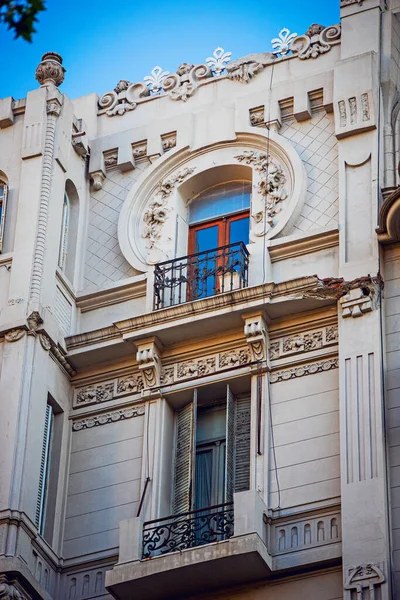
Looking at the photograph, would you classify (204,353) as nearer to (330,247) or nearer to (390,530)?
(330,247)

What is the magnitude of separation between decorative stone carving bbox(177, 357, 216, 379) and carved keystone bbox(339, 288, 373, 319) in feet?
6.64

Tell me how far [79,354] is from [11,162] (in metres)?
3.48

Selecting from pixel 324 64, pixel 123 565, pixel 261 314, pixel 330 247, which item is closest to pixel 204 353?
pixel 261 314

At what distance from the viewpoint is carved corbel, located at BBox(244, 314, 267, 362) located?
1698 centimetres

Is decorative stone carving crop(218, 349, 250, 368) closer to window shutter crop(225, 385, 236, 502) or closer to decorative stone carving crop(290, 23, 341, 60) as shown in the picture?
window shutter crop(225, 385, 236, 502)

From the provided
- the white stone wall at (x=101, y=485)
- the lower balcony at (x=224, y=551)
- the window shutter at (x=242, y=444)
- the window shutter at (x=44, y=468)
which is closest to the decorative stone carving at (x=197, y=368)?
the window shutter at (x=242, y=444)

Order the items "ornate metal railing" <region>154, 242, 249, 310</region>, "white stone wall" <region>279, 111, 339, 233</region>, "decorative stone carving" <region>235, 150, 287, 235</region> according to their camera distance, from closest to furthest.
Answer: "ornate metal railing" <region>154, 242, 249, 310</region>
"white stone wall" <region>279, 111, 339, 233</region>
"decorative stone carving" <region>235, 150, 287, 235</region>

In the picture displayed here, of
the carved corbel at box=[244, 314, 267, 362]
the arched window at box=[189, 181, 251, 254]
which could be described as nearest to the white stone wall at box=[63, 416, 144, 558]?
the carved corbel at box=[244, 314, 267, 362]

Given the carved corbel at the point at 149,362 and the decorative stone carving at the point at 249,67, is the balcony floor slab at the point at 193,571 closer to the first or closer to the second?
the carved corbel at the point at 149,362

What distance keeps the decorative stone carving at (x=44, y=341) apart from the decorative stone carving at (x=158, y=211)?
233 centimetres

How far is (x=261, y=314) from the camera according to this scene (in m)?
17.1

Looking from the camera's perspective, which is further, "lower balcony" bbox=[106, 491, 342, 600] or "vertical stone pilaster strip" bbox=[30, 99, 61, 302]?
"vertical stone pilaster strip" bbox=[30, 99, 61, 302]

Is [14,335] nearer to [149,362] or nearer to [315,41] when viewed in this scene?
[149,362]

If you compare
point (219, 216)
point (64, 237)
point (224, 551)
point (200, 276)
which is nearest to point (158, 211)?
point (219, 216)
